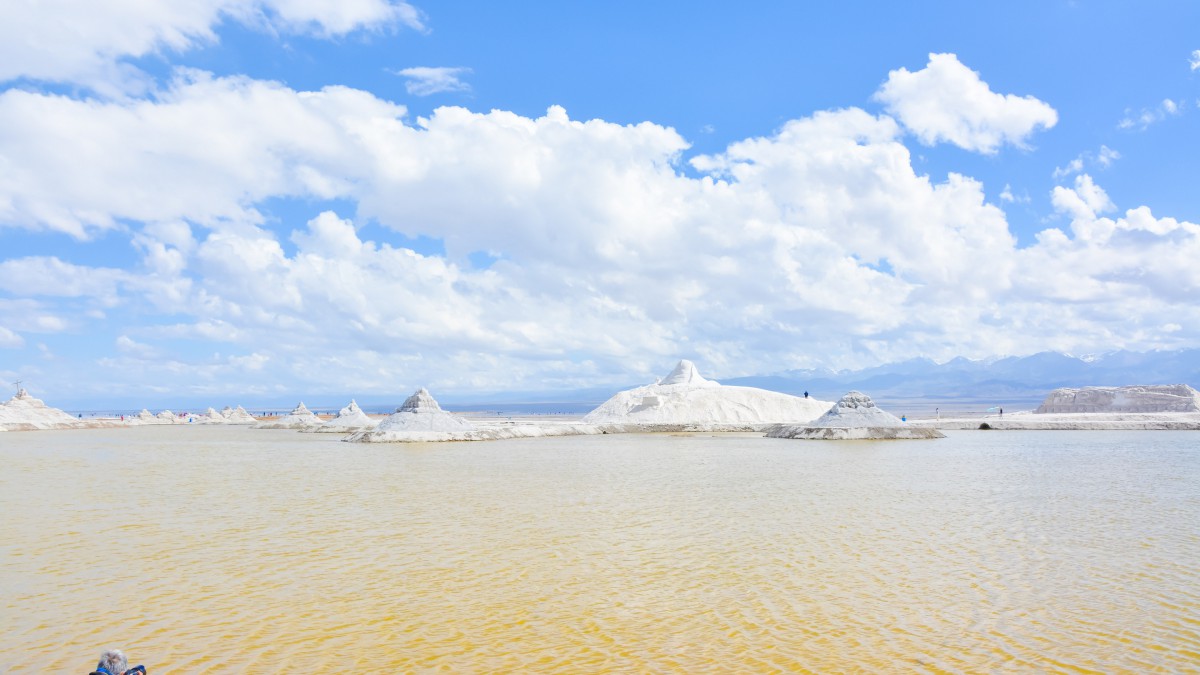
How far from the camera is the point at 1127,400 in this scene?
7512cm

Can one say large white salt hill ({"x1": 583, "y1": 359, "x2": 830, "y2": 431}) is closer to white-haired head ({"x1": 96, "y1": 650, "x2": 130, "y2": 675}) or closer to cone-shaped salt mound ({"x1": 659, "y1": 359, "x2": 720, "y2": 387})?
cone-shaped salt mound ({"x1": 659, "y1": 359, "x2": 720, "y2": 387})

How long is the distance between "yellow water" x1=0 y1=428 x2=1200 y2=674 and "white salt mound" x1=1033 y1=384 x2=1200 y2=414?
58613 millimetres

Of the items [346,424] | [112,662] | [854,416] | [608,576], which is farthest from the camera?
[346,424]

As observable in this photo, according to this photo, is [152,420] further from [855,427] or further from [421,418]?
[855,427]

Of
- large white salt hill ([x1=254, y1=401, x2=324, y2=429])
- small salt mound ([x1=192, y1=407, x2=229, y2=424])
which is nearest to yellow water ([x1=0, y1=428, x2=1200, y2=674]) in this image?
large white salt hill ([x1=254, y1=401, x2=324, y2=429])

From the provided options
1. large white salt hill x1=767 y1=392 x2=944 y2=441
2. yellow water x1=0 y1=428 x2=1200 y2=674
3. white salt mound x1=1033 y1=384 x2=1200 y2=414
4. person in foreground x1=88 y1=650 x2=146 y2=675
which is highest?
white salt mound x1=1033 y1=384 x2=1200 y2=414

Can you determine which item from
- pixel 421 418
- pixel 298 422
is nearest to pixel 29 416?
pixel 298 422

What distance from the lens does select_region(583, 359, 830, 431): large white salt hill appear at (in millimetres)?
69625

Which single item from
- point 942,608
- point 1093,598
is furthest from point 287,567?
point 1093,598

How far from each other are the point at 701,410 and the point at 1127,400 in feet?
136

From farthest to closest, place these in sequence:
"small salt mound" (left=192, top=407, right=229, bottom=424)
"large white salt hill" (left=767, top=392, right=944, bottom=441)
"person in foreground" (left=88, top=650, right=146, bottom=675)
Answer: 1. "small salt mound" (left=192, top=407, right=229, bottom=424)
2. "large white salt hill" (left=767, top=392, right=944, bottom=441)
3. "person in foreground" (left=88, top=650, right=146, bottom=675)

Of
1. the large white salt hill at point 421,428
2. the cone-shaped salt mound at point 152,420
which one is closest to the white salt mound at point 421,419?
the large white salt hill at point 421,428

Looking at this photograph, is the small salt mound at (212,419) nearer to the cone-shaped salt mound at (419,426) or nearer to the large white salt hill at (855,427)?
the cone-shaped salt mound at (419,426)

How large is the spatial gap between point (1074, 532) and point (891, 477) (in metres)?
11.3
